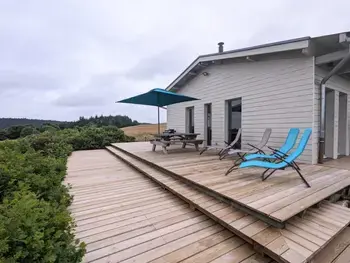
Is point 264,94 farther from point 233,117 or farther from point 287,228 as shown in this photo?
point 287,228

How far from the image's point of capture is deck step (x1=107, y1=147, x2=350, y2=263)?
1849 millimetres

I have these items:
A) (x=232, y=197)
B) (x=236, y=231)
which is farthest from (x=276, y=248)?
(x=232, y=197)

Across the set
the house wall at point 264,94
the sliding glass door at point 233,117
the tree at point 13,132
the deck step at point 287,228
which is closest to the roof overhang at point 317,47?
the house wall at point 264,94

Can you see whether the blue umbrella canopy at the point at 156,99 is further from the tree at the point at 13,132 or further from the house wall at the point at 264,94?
the tree at the point at 13,132

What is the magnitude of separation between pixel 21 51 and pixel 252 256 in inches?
445

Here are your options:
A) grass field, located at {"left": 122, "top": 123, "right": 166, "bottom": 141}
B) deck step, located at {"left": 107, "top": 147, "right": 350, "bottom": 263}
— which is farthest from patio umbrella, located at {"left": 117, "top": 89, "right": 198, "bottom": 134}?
deck step, located at {"left": 107, "top": 147, "right": 350, "bottom": 263}

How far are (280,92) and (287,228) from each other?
406 cm

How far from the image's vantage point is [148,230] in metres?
2.45

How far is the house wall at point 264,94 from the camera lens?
190 inches

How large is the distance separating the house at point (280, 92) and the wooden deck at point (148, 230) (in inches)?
143

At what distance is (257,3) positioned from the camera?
25.3 ft

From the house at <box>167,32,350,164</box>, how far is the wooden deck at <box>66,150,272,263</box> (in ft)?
11.9

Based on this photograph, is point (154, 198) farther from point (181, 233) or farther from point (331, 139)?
point (331, 139)

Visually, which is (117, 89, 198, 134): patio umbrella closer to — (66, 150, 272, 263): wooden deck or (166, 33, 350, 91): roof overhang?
(166, 33, 350, 91): roof overhang
